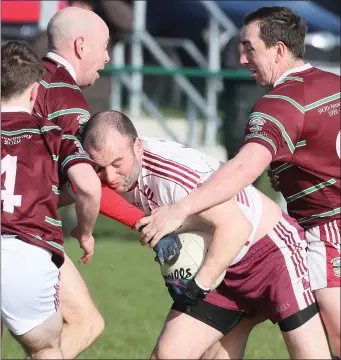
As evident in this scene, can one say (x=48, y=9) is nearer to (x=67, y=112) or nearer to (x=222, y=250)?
(x=67, y=112)

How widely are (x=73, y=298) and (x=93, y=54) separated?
4.32ft

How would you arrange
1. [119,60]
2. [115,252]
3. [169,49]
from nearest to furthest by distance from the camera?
[115,252]
[119,60]
[169,49]

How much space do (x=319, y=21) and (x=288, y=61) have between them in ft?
42.1

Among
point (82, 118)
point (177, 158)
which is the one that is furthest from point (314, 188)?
point (82, 118)

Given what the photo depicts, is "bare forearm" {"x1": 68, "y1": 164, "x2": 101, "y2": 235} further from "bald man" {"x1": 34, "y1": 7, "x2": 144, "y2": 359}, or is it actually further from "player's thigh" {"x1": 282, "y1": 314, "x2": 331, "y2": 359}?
"player's thigh" {"x1": 282, "y1": 314, "x2": 331, "y2": 359}

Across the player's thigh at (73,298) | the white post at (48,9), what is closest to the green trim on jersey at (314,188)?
the player's thigh at (73,298)

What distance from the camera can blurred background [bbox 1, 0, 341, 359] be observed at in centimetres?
798

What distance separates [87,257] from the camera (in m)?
5.17

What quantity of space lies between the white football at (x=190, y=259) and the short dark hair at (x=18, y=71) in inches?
40.3

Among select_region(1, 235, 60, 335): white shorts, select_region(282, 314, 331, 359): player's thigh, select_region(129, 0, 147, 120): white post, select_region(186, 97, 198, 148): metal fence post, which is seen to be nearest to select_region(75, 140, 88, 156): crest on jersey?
select_region(1, 235, 60, 335): white shorts

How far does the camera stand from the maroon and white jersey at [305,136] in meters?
4.82

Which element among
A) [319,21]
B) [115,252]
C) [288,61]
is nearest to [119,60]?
[319,21]

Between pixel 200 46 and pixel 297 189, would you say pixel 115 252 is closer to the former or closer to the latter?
pixel 297 189

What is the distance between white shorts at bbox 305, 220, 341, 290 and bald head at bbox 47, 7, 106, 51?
1674 millimetres
